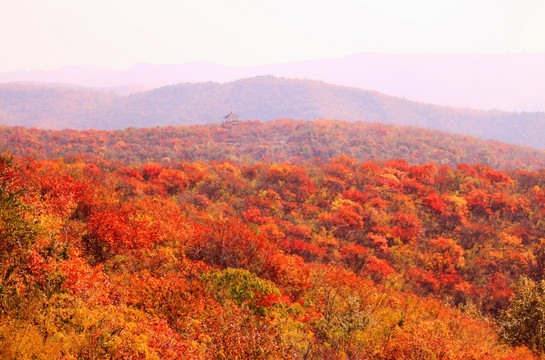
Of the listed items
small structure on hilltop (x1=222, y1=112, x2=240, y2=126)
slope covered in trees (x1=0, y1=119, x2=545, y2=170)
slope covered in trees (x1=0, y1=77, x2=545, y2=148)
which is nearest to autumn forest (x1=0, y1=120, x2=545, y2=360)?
slope covered in trees (x1=0, y1=119, x2=545, y2=170)

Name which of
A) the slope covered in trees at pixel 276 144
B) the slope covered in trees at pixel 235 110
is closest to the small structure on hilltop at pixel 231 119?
the slope covered in trees at pixel 276 144

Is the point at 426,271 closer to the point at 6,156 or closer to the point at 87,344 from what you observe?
the point at 87,344

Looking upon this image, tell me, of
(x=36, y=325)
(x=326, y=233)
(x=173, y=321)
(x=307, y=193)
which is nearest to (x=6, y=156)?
(x=36, y=325)

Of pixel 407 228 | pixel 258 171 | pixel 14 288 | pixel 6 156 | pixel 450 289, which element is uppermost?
pixel 6 156

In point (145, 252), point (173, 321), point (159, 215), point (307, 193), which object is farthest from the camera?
point (307, 193)

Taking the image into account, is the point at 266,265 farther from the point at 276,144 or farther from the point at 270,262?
the point at 276,144

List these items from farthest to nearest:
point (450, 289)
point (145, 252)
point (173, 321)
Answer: point (450, 289), point (145, 252), point (173, 321)

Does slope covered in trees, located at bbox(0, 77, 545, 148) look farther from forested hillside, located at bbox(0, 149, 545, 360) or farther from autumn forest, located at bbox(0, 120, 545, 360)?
forested hillside, located at bbox(0, 149, 545, 360)
